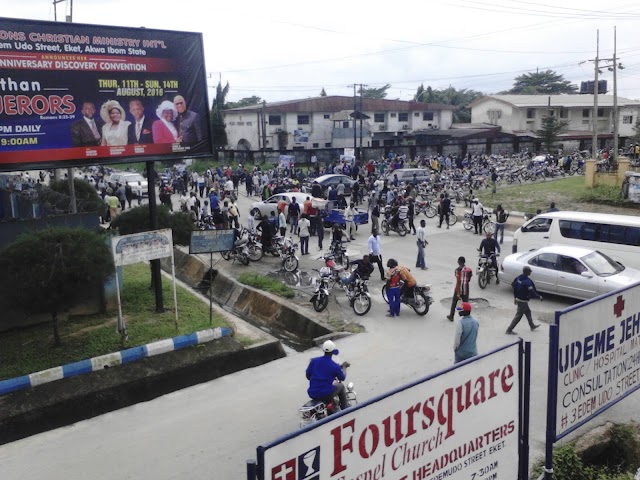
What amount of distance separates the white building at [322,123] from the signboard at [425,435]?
50.0 meters

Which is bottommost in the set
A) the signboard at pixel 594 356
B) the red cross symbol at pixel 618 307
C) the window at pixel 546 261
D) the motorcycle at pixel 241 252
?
the motorcycle at pixel 241 252

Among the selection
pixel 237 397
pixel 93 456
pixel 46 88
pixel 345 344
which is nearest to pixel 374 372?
pixel 345 344

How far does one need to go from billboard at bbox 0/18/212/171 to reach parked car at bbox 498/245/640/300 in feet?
25.9

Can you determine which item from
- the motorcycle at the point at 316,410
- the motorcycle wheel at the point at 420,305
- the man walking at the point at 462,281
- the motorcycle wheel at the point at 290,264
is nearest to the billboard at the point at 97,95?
the motorcycle wheel at the point at 290,264

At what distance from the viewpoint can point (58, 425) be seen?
8.77m

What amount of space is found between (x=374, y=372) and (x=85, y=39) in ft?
25.1

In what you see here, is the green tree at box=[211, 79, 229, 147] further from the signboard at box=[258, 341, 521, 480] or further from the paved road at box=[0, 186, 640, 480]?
the signboard at box=[258, 341, 521, 480]

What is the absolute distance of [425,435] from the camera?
436 centimetres

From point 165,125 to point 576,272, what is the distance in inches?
362

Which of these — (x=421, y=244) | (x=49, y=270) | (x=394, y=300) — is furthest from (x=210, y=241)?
(x=421, y=244)

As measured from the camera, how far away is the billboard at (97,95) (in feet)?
32.4

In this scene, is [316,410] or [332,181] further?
[332,181]

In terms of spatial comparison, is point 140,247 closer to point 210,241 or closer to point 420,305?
point 210,241

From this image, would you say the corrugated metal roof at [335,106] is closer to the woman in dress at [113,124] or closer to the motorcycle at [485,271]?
the motorcycle at [485,271]
